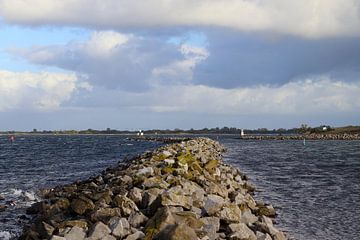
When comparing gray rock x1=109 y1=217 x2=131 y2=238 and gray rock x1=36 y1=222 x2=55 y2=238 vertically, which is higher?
gray rock x1=109 y1=217 x2=131 y2=238

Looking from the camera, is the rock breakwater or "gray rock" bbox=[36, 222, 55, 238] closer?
the rock breakwater

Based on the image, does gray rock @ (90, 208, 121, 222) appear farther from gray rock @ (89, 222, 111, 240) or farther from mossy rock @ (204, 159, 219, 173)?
mossy rock @ (204, 159, 219, 173)

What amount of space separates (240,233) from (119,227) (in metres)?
2.83

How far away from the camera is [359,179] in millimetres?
26438

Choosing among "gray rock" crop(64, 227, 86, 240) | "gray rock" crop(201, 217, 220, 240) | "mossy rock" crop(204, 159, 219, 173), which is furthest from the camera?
"mossy rock" crop(204, 159, 219, 173)

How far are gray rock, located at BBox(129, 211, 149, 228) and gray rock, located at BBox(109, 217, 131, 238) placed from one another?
12.7 inches

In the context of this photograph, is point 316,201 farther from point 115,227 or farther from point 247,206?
point 115,227

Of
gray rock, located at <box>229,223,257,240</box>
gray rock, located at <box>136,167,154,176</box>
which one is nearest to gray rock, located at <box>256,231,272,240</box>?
gray rock, located at <box>229,223,257,240</box>

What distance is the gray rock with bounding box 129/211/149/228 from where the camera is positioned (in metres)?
11.6

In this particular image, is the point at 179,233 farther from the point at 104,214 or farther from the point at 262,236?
the point at 104,214

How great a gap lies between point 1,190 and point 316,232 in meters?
17.4

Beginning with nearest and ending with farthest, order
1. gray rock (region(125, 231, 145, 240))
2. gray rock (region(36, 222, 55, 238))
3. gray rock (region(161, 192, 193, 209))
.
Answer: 1. gray rock (region(125, 231, 145, 240))
2. gray rock (region(36, 222, 55, 238))
3. gray rock (region(161, 192, 193, 209))

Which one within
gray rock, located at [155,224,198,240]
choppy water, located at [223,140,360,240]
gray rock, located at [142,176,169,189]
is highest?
gray rock, located at [142,176,169,189]

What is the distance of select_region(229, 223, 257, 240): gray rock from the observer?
11070 mm
